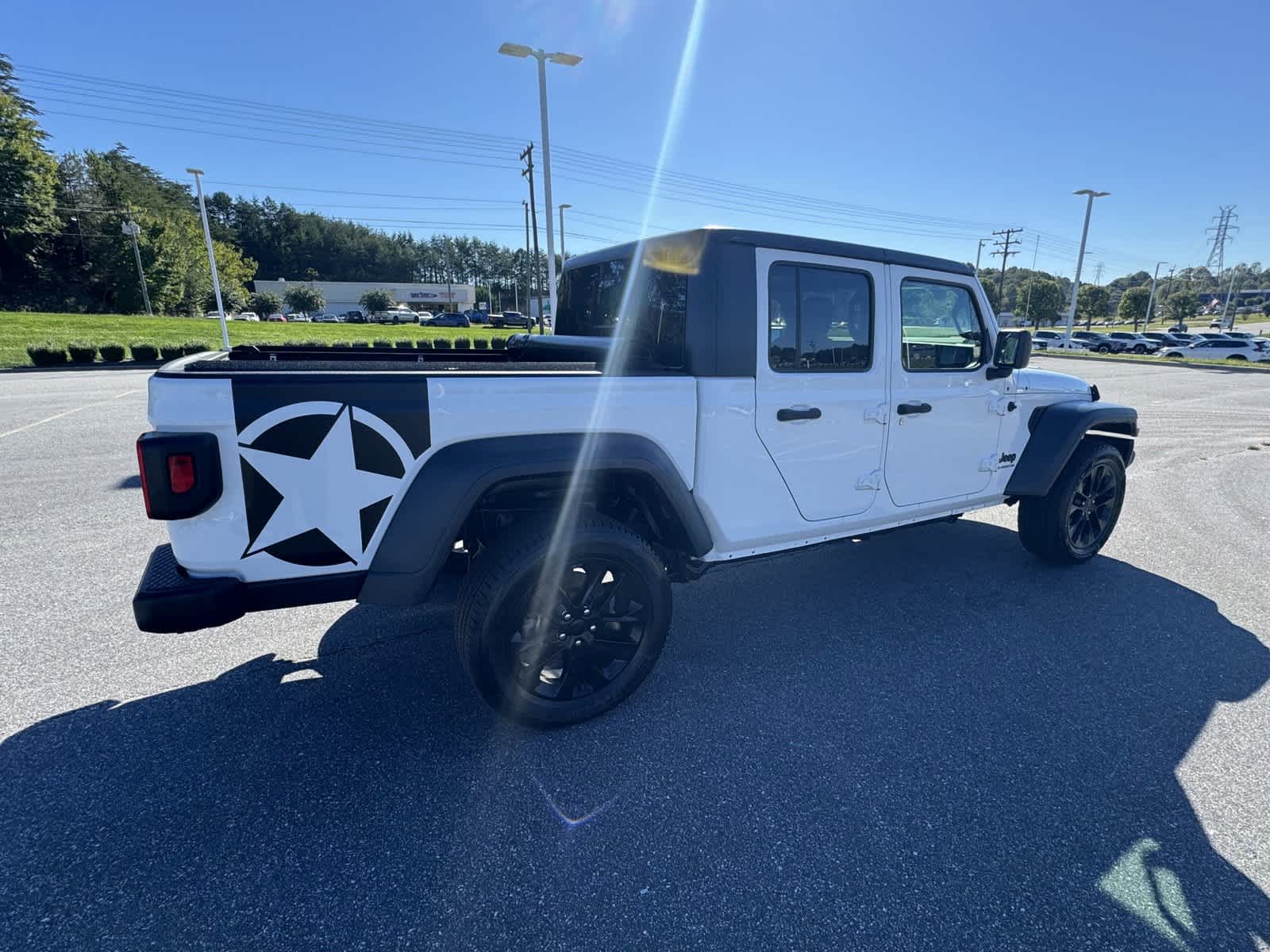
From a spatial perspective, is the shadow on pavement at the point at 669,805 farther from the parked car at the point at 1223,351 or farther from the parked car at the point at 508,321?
the parked car at the point at 508,321

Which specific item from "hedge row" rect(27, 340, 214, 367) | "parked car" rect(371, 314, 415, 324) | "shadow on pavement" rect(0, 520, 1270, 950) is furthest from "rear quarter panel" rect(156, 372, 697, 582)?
"parked car" rect(371, 314, 415, 324)

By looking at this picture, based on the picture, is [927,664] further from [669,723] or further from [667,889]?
[667,889]

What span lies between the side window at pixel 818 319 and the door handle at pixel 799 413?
0.19 meters

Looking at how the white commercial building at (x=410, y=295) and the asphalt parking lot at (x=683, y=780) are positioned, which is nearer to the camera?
the asphalt parking lot at (x=683, y=780)

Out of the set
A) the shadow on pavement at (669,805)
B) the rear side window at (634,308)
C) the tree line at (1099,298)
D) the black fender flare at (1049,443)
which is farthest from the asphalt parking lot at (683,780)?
the tree line at (1099,298)

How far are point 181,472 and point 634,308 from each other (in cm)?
198

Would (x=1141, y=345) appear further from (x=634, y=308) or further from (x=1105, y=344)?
(x=634, y=308)

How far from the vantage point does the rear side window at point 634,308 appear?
2.71m

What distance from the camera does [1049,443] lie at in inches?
156

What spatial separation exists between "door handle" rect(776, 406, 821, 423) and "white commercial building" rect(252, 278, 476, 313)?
307 ft

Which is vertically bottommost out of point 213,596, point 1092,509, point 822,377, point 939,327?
point 1092,509

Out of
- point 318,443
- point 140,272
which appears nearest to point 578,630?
point 318,443

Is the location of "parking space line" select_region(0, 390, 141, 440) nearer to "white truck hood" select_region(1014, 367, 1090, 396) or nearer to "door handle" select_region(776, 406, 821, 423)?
"door handle" select_region(776, 406, 821, 423)

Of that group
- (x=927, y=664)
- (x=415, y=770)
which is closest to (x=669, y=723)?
(x=415, y=770)
